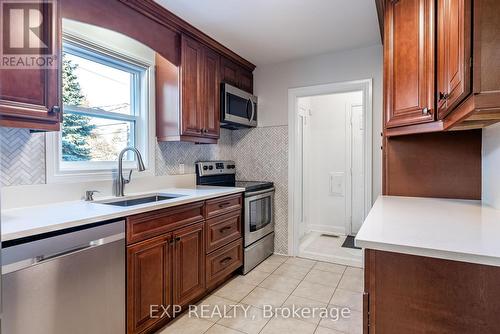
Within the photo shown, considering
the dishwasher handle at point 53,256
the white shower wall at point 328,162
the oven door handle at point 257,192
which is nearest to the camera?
the dishwasher handle at point 53,256

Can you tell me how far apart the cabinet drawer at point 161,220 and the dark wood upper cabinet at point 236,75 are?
1560 millimetres

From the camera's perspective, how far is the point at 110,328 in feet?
5.09

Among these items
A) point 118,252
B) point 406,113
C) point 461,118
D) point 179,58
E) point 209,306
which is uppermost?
point 179,58

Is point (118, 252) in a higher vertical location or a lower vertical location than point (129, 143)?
lower

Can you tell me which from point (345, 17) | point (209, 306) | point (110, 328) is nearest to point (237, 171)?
point (209, 306)

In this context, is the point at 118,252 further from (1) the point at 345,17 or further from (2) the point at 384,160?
(1) the point at 345,17

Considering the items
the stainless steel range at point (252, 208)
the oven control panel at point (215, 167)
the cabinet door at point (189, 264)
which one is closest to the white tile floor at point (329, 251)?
the stainless steel range at point (252, 208)

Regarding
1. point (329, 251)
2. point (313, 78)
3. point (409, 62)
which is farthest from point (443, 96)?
point (329, 251)

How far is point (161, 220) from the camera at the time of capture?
73.9 inches

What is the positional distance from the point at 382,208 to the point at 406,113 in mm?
616

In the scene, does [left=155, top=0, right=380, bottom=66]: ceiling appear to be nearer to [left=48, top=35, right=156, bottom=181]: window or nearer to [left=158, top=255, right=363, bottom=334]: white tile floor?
[left=48, top=35, right=156, bottom=181]: window

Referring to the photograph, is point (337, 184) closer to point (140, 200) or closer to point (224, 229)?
point (224, 229)

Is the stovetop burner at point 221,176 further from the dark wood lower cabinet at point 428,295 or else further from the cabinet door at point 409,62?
the dark wood lower cabinet at point 428,295

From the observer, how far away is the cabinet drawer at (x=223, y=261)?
238 centimetres
